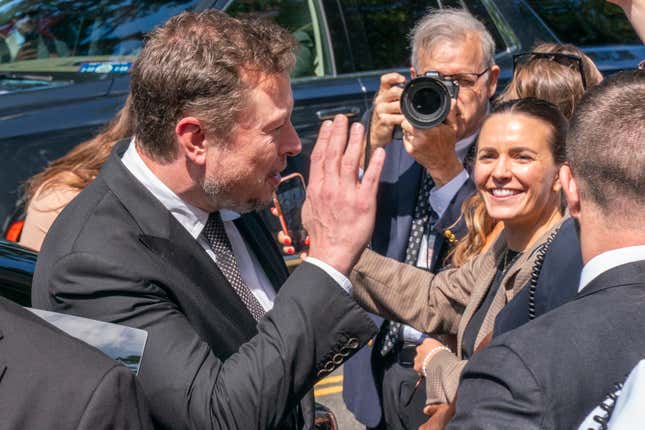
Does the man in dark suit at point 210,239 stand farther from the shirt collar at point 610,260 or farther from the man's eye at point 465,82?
the man's eye at point 465,82

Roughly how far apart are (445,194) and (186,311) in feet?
3.99

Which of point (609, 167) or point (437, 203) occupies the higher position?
point (609, 167)

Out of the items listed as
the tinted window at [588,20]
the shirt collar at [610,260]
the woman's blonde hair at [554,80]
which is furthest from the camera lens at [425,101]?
the tinted window at [588,20]

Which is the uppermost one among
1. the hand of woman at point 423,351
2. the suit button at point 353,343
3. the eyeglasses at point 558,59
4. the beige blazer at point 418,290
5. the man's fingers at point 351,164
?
the man's fingers at point 351,164

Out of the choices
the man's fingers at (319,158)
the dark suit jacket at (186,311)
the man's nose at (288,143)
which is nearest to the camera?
the dark suit jacket at (186,311)

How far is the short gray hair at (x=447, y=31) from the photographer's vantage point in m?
3.12

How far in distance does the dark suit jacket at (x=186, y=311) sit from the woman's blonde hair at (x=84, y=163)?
48.6 inches

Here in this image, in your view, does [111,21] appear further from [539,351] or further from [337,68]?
[539,351]

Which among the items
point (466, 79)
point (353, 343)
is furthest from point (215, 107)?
point (466, 79)

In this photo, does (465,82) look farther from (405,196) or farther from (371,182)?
(371,182)

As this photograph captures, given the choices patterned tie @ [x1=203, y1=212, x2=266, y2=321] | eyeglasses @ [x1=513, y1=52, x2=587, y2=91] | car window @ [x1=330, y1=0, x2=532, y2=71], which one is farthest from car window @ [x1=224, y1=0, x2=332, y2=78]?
patterned tie @ [x1=203, y1=212, x2=266, y2=321]

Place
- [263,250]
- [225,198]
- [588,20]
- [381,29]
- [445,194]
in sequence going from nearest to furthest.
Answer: [225,198] → [263,250] → [445,194] → [381,29] → [588,20]

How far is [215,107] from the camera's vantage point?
2002 millimetres

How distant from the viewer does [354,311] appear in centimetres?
188
